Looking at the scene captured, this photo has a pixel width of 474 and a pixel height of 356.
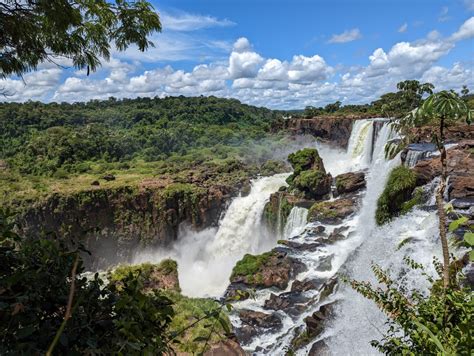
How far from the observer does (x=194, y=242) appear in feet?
82.0

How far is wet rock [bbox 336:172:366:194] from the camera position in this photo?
19.7 m

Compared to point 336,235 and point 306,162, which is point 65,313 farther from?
point 306,162

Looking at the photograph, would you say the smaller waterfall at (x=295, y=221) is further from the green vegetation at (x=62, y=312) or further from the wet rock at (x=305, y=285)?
the green vegetation at (x=62, y=312)

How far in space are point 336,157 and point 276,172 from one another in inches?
299

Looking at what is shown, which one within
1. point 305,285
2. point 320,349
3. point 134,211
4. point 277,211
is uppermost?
point 320,349

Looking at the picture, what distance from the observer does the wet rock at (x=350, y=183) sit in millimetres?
19688

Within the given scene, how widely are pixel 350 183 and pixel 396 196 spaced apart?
448 centimetres

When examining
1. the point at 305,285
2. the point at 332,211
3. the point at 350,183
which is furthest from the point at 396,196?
the point at 305,285

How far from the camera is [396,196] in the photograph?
50.4 feet

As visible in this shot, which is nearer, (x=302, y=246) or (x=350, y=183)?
(x=302, y=246)

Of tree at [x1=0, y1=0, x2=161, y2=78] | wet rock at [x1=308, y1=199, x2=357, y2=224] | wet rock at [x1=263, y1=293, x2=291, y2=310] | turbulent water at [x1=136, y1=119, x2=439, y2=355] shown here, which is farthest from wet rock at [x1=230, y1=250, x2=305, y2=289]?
tree at [x1=0, y1=0, x2=161, y2=78]

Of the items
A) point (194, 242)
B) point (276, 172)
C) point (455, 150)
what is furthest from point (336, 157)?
point (455, 150)

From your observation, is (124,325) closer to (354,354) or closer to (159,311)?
(159,311)

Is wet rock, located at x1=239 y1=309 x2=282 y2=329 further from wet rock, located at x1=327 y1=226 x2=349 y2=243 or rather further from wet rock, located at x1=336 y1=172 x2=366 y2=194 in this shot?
wet rock, located at x1=336 y1=172 x2=366 y2=194
